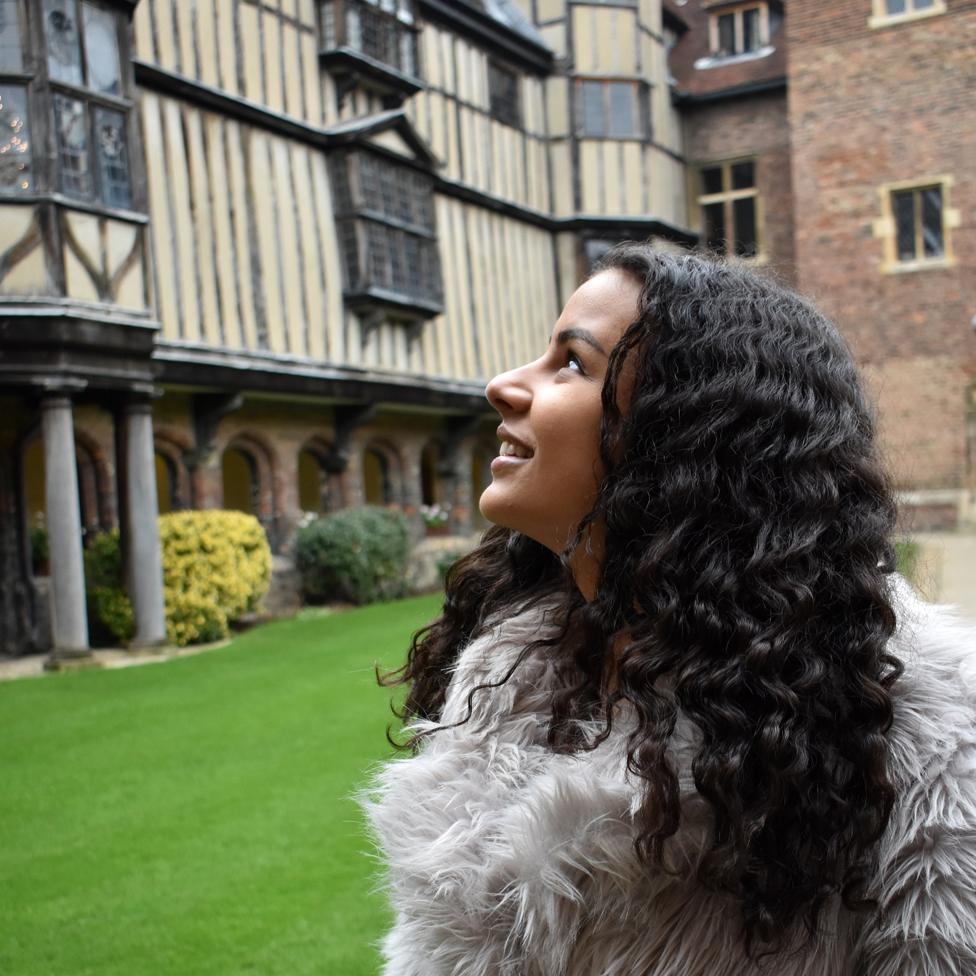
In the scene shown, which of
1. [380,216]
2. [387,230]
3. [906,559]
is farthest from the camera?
[387,230]

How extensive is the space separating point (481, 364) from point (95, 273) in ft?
24.9

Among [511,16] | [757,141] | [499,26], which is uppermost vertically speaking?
[511,16]

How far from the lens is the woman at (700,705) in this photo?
128 cm

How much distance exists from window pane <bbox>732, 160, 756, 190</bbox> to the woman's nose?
21.0 m

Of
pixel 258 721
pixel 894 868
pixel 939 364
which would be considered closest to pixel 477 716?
pixel 894 868

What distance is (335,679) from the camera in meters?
8.76

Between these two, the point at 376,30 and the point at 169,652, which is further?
the point at 376,30

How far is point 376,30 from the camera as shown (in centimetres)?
1420

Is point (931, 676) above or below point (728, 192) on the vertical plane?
below

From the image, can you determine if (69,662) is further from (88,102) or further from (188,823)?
A: (88,102)

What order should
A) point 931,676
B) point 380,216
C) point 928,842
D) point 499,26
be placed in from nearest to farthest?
point 928,842
point 931,676
point 380,216
point 499,26

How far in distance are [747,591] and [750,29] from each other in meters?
23.0

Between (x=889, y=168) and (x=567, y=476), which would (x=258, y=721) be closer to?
(x=567, y=476)

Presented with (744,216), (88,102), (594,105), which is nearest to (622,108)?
(594,105)
